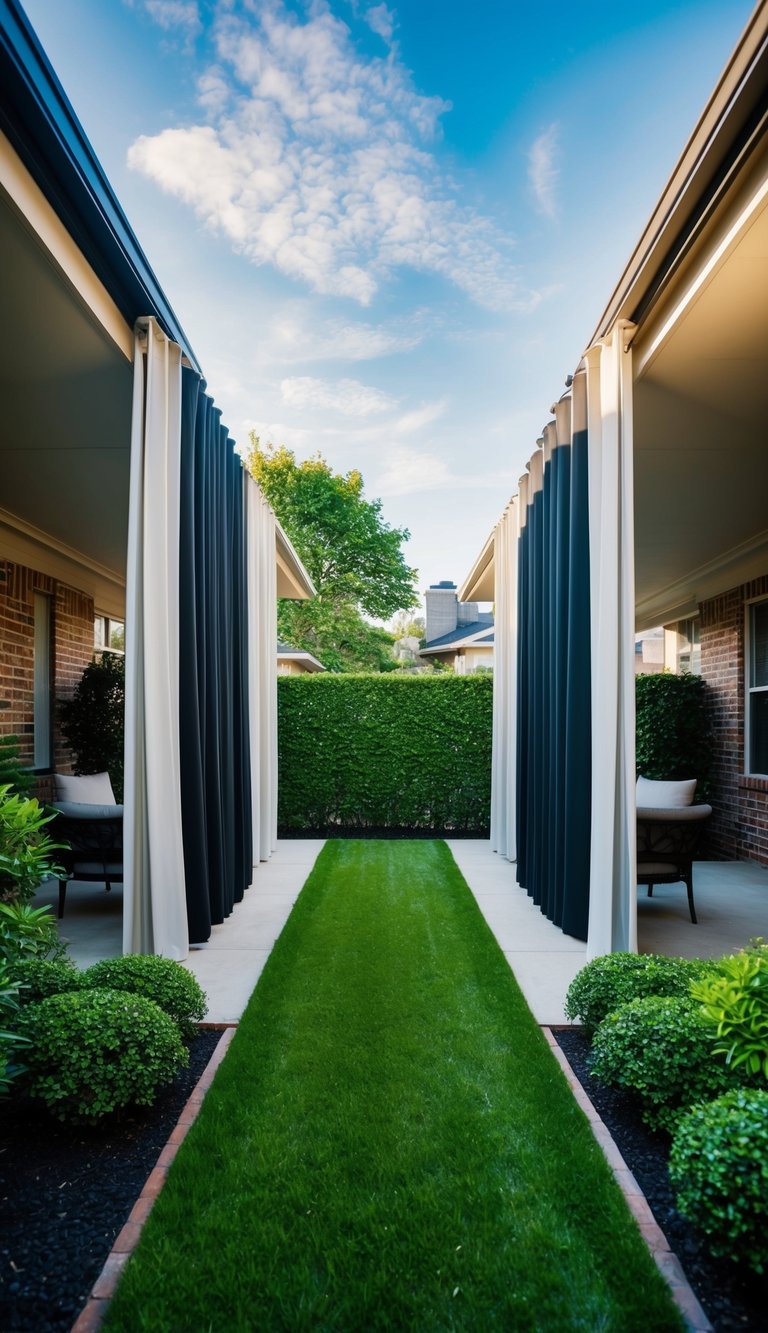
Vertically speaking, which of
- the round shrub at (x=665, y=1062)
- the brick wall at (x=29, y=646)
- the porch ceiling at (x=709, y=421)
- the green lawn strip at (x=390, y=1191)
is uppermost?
the porch ceiling at (x=709, y=421)

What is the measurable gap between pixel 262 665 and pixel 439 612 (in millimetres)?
19315

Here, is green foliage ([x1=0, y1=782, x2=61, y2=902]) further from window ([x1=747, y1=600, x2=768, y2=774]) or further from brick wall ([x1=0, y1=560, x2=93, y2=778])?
window ([x1=747, y1=600, x2=768, y2=774])

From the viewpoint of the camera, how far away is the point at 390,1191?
73.6 inches

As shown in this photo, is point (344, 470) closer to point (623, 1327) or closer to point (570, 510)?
point (570, 510)

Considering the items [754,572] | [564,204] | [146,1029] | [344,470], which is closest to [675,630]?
[754,572]

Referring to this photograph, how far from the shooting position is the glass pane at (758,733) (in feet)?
23.0

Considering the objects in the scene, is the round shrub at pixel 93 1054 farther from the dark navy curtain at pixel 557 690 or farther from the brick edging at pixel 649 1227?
the dark navy curtain at pixel 557 690

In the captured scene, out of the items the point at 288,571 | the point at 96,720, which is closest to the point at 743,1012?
the point at 96,720

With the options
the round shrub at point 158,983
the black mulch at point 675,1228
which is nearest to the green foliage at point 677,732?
the black mulch at point 675,1228

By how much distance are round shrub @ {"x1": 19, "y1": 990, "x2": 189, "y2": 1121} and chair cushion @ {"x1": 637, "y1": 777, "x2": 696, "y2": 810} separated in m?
4.14

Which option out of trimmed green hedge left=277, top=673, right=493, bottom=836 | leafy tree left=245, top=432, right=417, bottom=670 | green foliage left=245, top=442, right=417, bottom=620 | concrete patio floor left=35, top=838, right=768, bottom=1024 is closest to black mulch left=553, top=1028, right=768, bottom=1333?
concrete patio floor left=35, top=838, right=768, bottom=1024

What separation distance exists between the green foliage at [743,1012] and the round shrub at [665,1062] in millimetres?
181

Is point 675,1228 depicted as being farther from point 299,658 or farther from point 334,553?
point 334,553

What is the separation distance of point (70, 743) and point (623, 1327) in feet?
23.1
